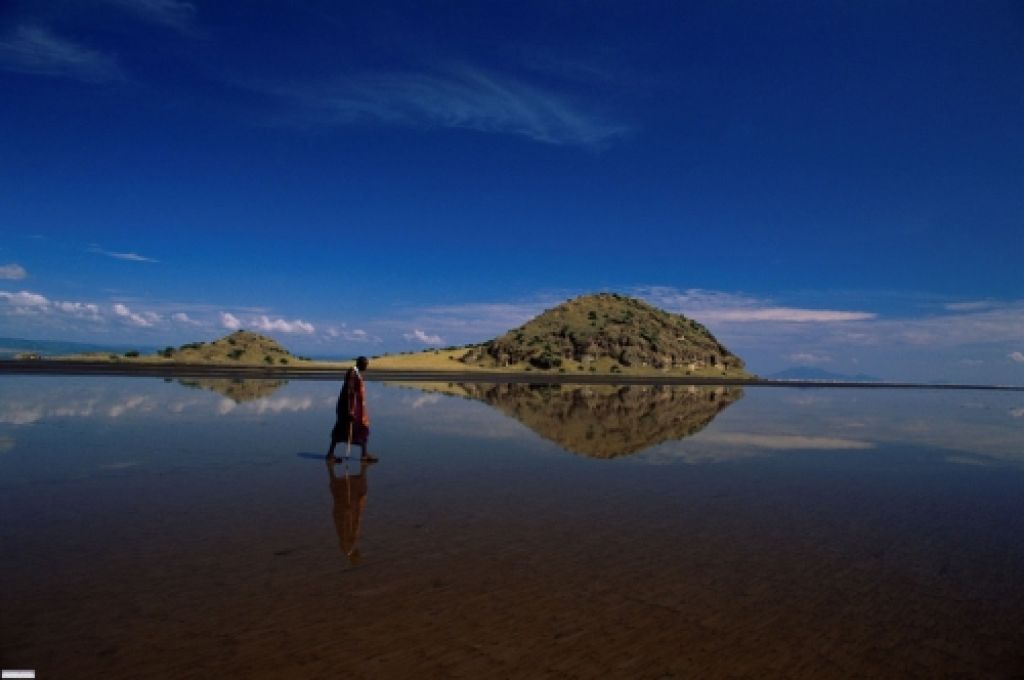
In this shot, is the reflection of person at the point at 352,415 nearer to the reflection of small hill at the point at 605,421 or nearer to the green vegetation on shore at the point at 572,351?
the reflection of small hill at the point at 605,421

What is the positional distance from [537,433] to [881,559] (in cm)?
1294

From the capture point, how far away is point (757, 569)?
7781 mm

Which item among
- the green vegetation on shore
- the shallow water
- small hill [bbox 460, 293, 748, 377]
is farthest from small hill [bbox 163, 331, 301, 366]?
the shallow water

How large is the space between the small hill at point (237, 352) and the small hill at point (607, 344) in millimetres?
29003

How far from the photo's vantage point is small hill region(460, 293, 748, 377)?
9731 centimetres

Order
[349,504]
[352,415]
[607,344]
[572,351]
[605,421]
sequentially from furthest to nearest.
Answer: [607,344] → [572,351] → [605,421] → [352,415] → [349,504]

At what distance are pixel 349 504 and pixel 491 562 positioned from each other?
12.1 ft

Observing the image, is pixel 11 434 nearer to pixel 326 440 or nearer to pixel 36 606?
pixel 326 440

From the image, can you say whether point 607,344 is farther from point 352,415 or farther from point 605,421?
point 352,415

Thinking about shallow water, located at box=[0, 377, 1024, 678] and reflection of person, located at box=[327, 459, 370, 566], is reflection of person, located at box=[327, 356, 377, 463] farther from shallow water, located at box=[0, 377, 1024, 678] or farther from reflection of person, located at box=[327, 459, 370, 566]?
shallow water, located at box=[0, 377, 1024, 678]

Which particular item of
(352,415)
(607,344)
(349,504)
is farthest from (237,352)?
(349,504)

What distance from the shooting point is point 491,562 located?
7602mm

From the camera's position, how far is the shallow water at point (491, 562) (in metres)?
5.28

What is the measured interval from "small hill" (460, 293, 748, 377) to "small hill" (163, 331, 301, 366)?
1142 inches
